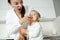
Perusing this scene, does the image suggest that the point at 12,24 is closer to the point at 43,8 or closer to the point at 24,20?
the point at 24,20

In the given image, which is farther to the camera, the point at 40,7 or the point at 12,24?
the point at 40,7

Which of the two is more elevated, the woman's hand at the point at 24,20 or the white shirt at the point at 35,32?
the woman's hand at the point at 24,20

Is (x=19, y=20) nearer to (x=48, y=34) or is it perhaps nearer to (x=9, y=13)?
(x=9, y=13)

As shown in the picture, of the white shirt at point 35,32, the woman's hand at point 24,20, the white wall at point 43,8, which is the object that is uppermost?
the white wall at point 43,8

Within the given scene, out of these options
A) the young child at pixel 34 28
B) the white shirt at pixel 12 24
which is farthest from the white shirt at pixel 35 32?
the white shirt at pixel 12 24

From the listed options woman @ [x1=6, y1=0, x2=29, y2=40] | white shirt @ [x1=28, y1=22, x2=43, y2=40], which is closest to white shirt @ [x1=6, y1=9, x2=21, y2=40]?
woman @ [x1=6, y1=0, x2=29, y2=40]

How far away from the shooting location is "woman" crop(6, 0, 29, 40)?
1.06m

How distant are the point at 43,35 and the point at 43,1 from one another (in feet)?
1.20

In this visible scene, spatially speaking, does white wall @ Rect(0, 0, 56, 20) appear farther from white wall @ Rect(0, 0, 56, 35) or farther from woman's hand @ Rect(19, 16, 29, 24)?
woman's hand @ Rect(19, 16, 29, 24)

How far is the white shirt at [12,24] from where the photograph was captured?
105 centimetres

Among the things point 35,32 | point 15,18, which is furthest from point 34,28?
point 15,18

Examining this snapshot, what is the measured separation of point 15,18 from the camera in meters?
1.11

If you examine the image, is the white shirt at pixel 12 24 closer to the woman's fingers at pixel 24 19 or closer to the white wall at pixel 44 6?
the woman's fingers at pixel 24 19

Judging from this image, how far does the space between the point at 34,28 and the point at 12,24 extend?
0.64 ft
